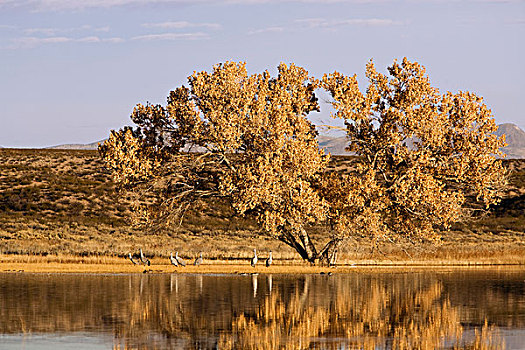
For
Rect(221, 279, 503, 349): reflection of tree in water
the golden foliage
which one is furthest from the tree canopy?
Rect(221, 279, 503, 349): reflection of tree in water

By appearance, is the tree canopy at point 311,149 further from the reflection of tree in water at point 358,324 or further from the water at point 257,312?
the reflection of tree in water at point 358,324

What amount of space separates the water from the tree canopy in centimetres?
342

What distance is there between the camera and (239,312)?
77.4ft

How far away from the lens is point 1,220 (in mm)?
64688

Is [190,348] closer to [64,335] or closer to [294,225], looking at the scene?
[64,335]

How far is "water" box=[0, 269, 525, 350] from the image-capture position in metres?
18.5

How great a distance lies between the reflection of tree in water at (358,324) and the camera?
1822 centimetres

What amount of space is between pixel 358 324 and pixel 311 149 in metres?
16.8

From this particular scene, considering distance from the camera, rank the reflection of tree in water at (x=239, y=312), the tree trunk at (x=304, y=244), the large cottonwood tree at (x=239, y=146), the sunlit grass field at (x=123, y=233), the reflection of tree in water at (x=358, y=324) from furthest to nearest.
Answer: the sunlit grass field at (x=123, y=233) < the tree trunk at (x=304, y=244) < the large cottonwood tree at (x=239, y=146) < the reflection of tree in water at (x=239, y=312) < the reflection of tree in water at (x=358, y=324)

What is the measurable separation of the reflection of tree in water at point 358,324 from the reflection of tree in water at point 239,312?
0.07 ft

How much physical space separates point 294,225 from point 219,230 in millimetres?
29893

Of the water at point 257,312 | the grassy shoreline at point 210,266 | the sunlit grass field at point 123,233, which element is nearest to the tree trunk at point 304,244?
the grassy shoreline at point 210,266

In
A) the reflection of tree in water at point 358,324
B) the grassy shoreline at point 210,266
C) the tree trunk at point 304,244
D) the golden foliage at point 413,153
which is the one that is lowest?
the reflection of tree in water at point 358,324

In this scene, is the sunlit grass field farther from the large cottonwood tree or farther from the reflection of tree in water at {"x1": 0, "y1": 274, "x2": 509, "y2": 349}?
the reflection of tree in water at {"x1": 0, "y1": 274, "x2": 509, "y2": 349}
